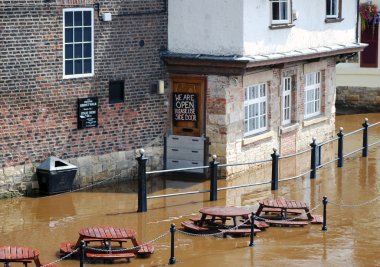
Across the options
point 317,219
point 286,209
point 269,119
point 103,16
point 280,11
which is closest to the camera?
point 286,209

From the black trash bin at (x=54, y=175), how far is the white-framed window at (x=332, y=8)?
10.5m

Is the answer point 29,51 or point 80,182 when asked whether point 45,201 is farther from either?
point 29,51

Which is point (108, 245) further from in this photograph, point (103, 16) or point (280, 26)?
point (280, 26)

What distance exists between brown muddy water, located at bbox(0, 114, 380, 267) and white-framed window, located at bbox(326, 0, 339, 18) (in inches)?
207

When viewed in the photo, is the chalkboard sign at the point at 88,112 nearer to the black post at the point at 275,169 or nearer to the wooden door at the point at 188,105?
the wooden door at the point at 188,105

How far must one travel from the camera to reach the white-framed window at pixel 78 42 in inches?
1008

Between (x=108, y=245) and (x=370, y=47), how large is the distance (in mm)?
22812

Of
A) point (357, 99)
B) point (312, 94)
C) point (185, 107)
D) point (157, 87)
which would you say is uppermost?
point (157, 87)

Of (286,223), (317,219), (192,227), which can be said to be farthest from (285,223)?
(192,227)

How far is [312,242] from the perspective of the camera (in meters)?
21.1

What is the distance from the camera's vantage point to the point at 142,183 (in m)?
23.2

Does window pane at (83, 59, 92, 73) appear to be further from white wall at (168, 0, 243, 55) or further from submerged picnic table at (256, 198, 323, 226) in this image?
submerged picnic table at (256, 198, 323, 226)

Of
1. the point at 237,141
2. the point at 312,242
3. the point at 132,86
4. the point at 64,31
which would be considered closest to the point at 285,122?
the point at 237,141

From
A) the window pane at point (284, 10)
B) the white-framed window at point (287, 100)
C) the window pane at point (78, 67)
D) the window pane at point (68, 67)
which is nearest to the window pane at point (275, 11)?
the window pane at point (284, 10)
